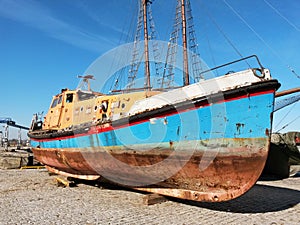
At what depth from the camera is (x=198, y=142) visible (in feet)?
17.8

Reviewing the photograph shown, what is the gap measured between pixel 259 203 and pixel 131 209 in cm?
325

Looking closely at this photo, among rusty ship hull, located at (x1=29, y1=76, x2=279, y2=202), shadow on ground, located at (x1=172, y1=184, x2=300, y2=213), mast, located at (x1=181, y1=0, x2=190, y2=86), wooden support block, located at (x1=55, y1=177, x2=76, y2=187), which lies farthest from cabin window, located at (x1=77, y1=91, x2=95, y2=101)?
mast, located at (x1=181, y1=0, x2=190, y2=86)

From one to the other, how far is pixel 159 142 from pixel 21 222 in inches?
126

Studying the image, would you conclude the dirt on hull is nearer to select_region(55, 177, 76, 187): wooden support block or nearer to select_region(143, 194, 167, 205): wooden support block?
select_region(143, 194, 167, 205): wooden support block

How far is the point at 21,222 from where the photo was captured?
5305 millimetres

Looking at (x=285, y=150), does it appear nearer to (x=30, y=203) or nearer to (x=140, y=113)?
(x=140, y=113)

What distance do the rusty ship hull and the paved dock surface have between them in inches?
19.3

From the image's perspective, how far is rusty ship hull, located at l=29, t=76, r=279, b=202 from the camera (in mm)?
5043

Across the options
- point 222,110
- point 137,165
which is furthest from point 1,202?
point 222,110

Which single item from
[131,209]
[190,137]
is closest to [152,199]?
[131,209]

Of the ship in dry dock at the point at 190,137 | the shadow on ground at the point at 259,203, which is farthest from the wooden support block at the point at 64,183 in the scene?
the shadow on ground at the point at 259,203

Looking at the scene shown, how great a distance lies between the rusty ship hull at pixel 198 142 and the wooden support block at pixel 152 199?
0.66ft

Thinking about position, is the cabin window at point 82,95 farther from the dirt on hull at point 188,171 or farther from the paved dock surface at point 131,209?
the paved dock surface at point 131,209

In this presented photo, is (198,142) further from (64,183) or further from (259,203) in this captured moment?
(64,183)
